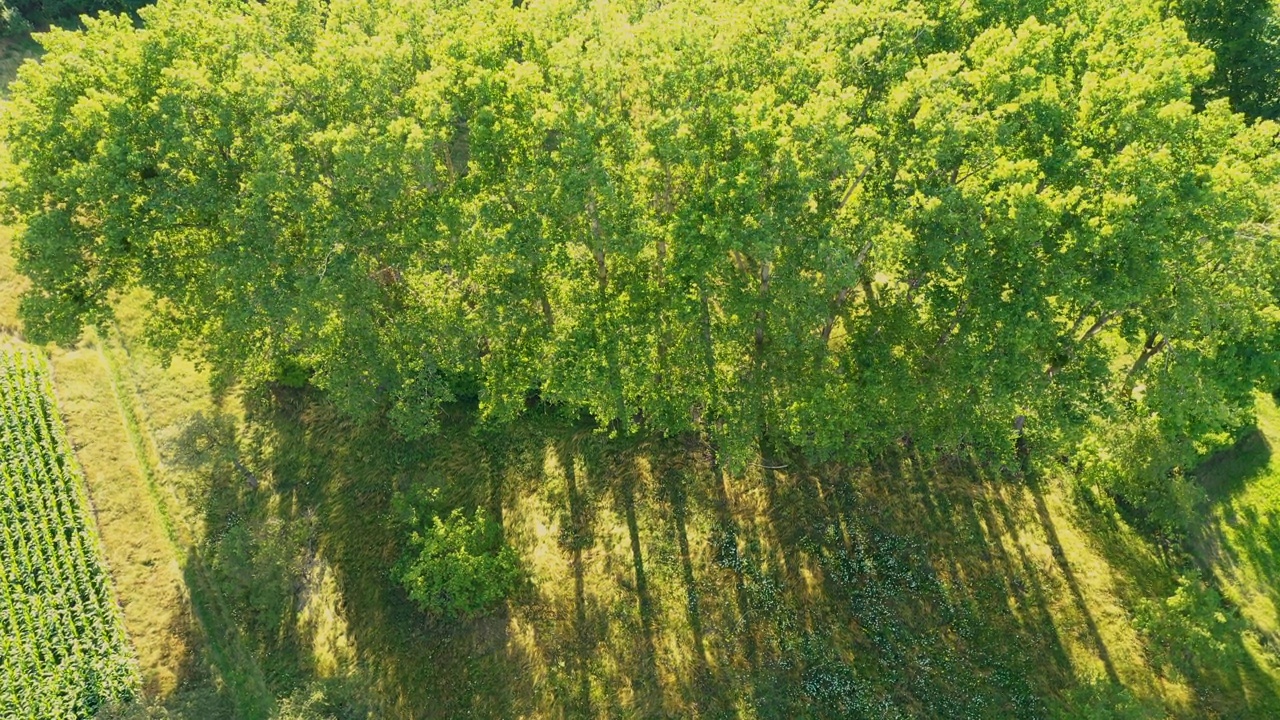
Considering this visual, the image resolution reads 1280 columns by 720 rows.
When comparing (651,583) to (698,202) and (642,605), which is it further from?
(698,202)

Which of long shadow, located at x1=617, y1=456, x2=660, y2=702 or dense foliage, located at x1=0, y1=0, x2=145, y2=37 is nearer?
long shadow, located at x1=617, y1=456, x2=660, y2=702

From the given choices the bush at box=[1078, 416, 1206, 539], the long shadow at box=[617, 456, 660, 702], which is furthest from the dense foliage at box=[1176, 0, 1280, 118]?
the long shadow at box=[617, 456, 660, 702]

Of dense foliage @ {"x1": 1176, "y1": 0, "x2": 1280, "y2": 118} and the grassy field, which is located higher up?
dense foliage @ {"x1": 1176, "y1": 0, "x2": 1280, "y2": 118}

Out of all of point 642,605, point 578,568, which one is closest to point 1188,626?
point 642,605

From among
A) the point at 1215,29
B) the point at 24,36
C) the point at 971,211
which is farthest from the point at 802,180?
the point at 24,36

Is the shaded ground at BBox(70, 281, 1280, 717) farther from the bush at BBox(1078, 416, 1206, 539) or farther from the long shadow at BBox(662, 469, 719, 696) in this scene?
the bush at BBox(1078, 416, 1206, 539)

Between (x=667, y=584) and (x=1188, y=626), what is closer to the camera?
(x=1188, y=626)
